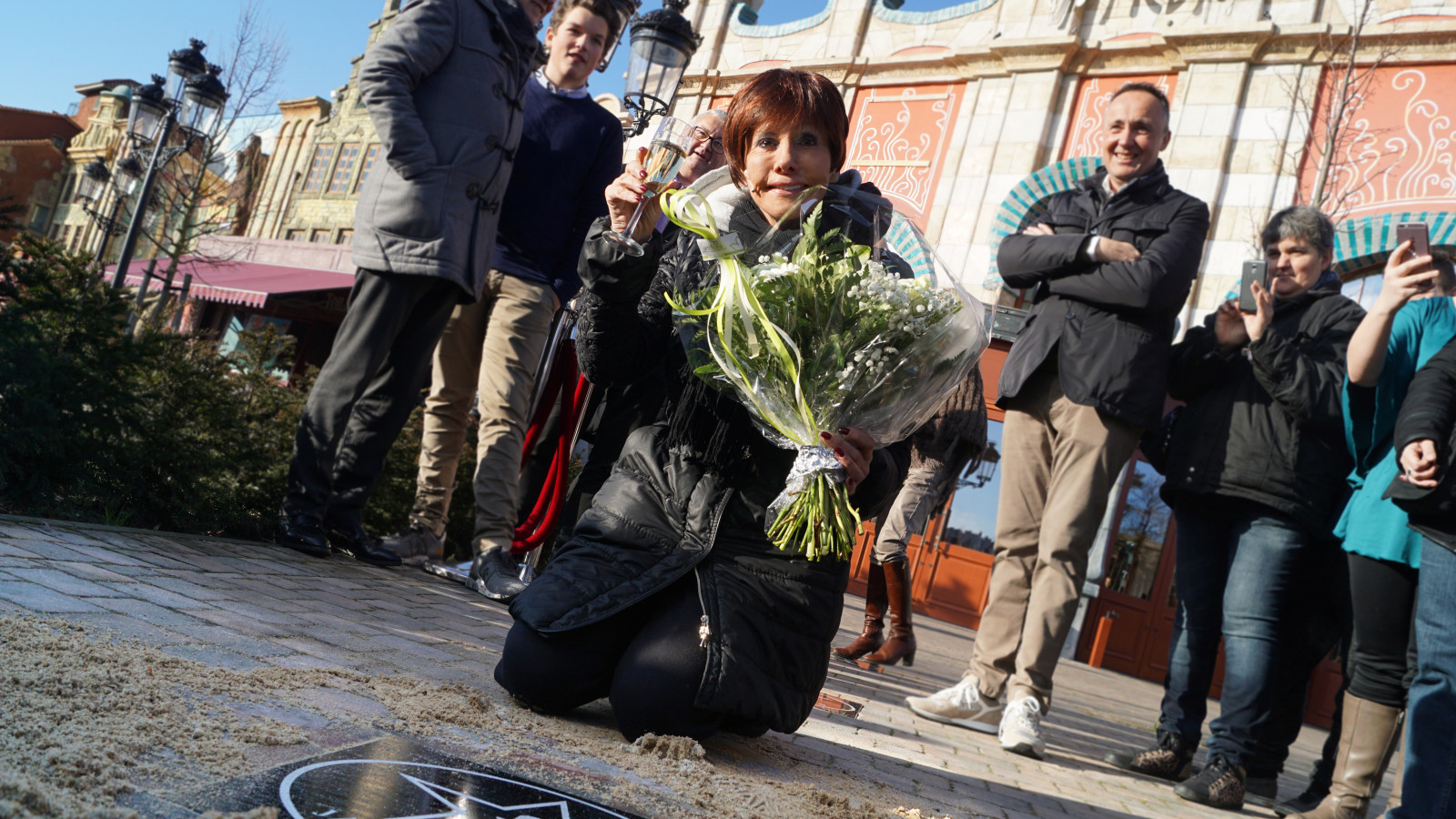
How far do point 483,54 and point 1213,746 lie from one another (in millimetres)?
4043

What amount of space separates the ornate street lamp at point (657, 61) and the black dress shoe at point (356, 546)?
11.0ft

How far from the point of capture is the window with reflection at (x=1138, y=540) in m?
12.9

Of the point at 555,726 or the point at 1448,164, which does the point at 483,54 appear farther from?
the point at 1448,164

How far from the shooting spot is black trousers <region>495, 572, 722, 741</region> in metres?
2.31

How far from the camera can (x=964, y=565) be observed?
13.7 m

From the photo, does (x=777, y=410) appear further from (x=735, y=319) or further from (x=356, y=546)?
(x=356, y=546)

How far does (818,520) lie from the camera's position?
237 cm

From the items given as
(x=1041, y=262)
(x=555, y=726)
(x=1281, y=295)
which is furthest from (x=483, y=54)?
(x=1281, y=295)

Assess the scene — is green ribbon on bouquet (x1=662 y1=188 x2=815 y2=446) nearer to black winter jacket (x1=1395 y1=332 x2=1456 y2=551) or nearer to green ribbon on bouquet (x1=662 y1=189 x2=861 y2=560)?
green ribbon on bouquet (x1=662 y1=189 x2=861 y2=560)

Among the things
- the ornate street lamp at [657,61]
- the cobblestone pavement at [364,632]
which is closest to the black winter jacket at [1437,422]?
the cobblestone pavement at [364,632]

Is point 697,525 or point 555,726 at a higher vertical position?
point 697,525

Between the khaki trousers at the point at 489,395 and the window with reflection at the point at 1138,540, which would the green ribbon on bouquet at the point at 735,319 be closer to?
the khaki trousers at the point at 489,395

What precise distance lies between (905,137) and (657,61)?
32.1ft

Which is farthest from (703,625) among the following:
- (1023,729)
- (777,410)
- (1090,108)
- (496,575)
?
(1090,108)
